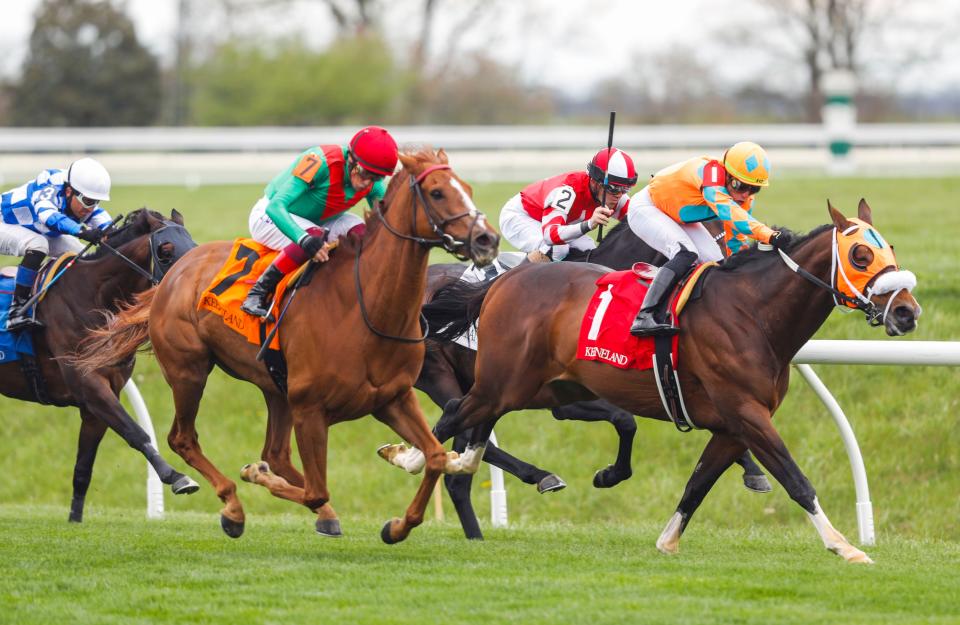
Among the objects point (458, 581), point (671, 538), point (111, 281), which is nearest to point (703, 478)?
point (671, 538)

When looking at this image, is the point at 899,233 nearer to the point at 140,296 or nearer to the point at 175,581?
the point at 140,296

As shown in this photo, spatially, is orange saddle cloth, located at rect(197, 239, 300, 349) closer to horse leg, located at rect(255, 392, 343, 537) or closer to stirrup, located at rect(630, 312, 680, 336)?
horse leg, located at rect(255, 392, 343, 537)

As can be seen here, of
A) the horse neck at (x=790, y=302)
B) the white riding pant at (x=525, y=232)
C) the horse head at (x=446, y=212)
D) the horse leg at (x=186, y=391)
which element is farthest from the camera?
the white riding pant at (x=525, y=232)

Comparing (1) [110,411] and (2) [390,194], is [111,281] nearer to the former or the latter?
(1) [110,411]

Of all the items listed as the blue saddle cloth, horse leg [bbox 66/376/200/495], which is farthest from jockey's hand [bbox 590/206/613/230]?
the blue saddle cloth

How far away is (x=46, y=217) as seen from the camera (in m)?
8.82

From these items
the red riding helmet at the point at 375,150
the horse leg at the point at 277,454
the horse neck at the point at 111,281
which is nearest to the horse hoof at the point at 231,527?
the horse leg at the point at 277,454

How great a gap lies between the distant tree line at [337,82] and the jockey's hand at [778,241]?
92.8 feet

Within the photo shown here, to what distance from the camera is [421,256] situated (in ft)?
21.5

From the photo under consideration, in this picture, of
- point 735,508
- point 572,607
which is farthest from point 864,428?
point 572,607

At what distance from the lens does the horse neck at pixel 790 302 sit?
666 centimetres

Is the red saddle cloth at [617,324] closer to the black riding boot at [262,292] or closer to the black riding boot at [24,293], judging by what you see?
the black riding boot at [262,292]

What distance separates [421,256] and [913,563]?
248 cm

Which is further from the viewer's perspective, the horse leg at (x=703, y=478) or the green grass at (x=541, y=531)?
the horse leg at (x=703, y=478)
